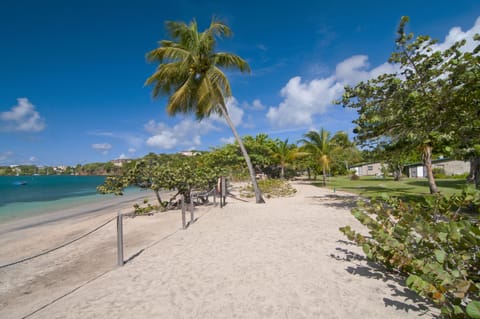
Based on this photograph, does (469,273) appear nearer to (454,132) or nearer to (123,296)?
(123,296)

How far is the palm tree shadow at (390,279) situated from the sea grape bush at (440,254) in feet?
0.50

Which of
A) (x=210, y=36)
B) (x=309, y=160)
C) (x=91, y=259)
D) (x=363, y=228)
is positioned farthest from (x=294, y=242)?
(x=309, y=160)

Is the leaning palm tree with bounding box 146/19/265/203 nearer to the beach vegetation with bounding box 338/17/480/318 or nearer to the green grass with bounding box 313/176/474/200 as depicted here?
the beach vegetation with bounding box 338/17/480/318

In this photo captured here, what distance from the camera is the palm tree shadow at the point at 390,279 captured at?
258 centimetres

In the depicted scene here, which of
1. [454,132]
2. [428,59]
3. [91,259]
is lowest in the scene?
[91,259]

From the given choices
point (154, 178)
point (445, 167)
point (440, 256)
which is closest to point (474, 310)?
point (440, 256)

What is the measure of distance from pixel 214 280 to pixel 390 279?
8.42 ft

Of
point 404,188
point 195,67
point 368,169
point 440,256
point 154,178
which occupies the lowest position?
point 404,188

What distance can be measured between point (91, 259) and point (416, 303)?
5.90 meters

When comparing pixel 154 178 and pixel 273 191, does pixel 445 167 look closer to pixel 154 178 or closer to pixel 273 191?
pixel 273 191

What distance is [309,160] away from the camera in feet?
89.2

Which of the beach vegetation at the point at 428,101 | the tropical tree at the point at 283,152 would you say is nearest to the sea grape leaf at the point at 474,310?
the beach vegetation at the point at 428,101

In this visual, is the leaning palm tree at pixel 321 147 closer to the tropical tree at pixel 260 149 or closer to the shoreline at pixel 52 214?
the tropical tree at pixel 260 149

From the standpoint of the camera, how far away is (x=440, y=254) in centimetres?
229
